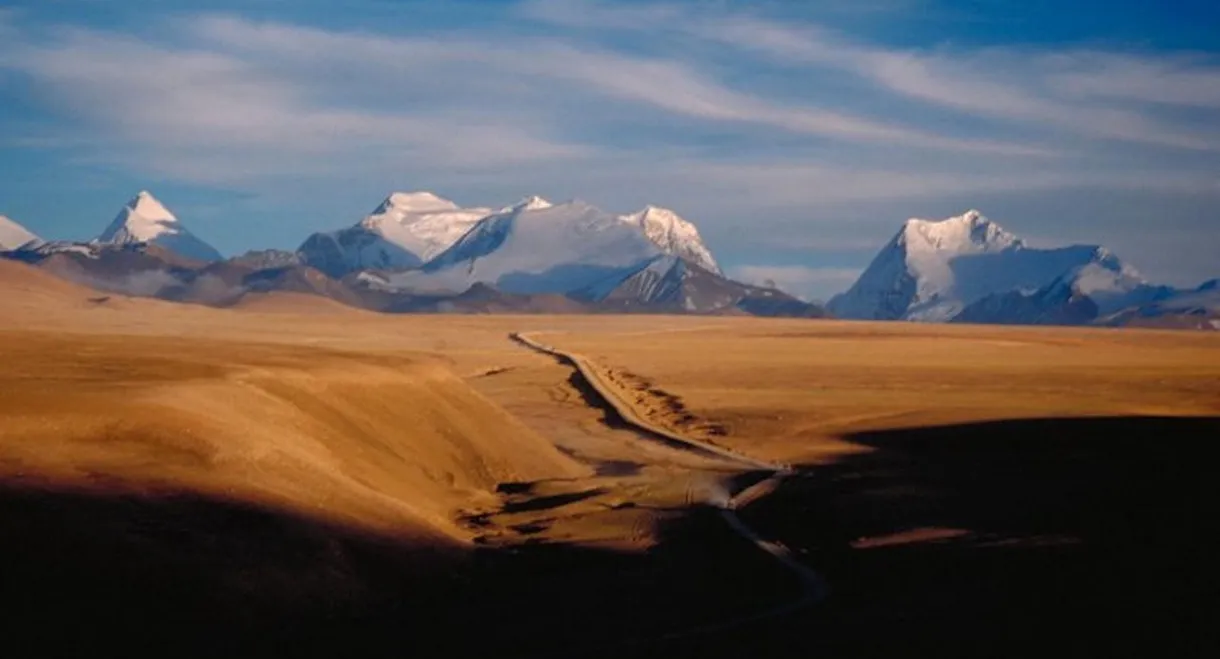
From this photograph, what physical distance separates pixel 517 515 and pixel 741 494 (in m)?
5.06

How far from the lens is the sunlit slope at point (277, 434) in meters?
22.4

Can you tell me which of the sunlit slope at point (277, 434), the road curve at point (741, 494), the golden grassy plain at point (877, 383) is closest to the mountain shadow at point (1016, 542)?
the road curve at point (741, 494)

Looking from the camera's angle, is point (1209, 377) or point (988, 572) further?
point (1209, 377)

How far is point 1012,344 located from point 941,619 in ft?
340

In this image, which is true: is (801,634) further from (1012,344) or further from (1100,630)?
(1012,344)

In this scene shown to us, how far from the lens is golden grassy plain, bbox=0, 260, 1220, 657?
17.6 m

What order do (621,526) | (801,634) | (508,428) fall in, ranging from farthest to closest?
(508,428) → (621,526) → (801,634)

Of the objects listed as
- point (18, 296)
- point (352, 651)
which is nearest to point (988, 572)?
point (352, 651)

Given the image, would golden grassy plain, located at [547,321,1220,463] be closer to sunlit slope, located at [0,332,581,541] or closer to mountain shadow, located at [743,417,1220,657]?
mountain shadow, located at [743,417,1220,657]

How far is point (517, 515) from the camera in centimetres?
2884

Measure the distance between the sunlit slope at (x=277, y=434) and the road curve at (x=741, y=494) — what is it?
4647mm

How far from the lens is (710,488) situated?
32750 mm

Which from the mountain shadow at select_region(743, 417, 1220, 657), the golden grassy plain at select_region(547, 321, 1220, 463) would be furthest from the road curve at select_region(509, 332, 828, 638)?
the golden grassy plain at select_region(547, 321, 1220, 463)

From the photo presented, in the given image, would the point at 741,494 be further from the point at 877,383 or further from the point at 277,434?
the point at 877,383
